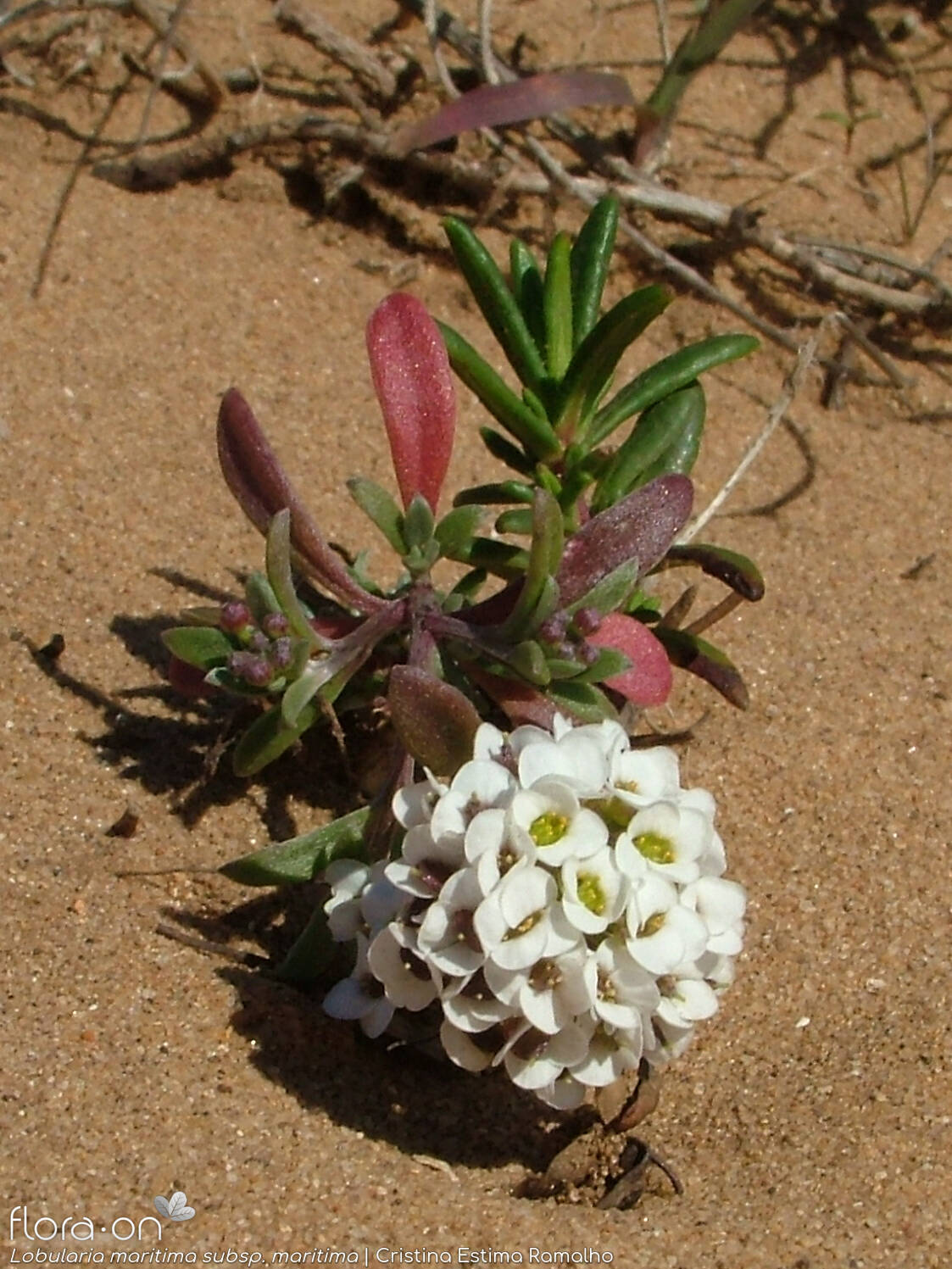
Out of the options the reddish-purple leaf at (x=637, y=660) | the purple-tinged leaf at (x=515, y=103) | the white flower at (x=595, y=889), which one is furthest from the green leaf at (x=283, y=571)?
the purple-tinged leaf at (x=515, y=103)

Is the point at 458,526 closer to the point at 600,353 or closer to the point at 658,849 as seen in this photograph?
the point at 600,353

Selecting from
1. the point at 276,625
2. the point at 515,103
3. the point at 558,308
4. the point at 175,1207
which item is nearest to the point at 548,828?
the point at 276,625

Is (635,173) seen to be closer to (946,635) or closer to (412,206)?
(412,206)

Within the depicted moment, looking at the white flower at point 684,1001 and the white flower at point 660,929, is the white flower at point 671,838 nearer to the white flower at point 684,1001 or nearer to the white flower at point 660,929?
the white flower at point 660,929

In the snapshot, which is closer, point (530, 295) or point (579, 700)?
point (579, 700)

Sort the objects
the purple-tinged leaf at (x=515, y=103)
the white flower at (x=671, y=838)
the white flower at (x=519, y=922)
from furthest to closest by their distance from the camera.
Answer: the purple-tinged leaf at (x=515, y=103), the white flower at (x=671, y=838), the white flower at (x=519, y=922)

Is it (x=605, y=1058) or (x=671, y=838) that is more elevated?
(x=671, y=838)
